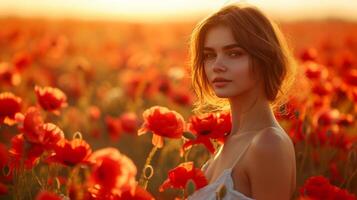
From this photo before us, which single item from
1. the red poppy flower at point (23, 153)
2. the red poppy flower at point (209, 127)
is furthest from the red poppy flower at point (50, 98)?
the red poppy flower at point (209, 127)

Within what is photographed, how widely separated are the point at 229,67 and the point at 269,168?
342mm

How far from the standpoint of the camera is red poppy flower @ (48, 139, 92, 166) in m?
2.45

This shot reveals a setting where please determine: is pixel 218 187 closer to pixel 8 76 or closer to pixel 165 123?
pixel 165 123

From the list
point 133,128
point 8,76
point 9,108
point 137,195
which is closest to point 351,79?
point 133,128

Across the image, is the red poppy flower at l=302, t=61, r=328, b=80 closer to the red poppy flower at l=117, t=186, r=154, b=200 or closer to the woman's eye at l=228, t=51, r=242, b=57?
the woman's eye at l=228, t=51, r=242, b=57

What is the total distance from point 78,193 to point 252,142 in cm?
66

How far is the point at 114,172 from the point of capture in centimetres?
211

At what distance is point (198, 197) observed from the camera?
2465 mm

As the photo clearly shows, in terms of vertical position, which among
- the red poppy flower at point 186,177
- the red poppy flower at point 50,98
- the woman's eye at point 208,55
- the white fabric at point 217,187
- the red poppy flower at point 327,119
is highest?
the woman's eye at point 208,55

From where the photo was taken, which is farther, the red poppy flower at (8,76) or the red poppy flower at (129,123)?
the red poppy flower at (8,76)

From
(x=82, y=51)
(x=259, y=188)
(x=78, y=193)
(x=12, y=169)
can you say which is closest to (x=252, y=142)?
(x=259, y=188)

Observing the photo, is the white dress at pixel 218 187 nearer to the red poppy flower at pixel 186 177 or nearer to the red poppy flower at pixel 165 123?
the red poppy flower at pixel 186 177

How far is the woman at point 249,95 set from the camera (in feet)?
7.57

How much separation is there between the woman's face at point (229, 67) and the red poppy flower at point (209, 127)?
19cm
